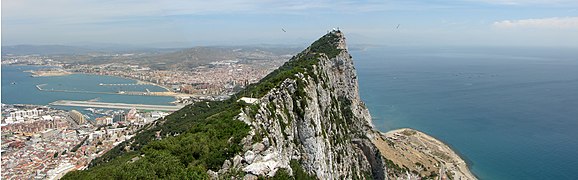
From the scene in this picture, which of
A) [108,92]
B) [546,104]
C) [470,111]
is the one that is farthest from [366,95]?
[108,92]

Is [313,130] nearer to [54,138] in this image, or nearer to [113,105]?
[54,138]

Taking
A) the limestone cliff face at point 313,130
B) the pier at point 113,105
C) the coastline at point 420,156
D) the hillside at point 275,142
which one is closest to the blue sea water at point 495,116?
the coastline at point 420,156

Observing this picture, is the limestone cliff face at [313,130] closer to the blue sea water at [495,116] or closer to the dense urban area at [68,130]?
the dense urban area at [68,130]

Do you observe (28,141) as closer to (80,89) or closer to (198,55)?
(80,89)

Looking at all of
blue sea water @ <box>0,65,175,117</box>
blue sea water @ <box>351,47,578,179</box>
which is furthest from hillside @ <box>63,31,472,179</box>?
blue sea water @ <box>0,65,175,117</box>

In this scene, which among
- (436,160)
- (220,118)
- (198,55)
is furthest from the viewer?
(198,55)

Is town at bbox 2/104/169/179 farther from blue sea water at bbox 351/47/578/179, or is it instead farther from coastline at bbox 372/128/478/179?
blue sea water at bbox 351/47/578/179
